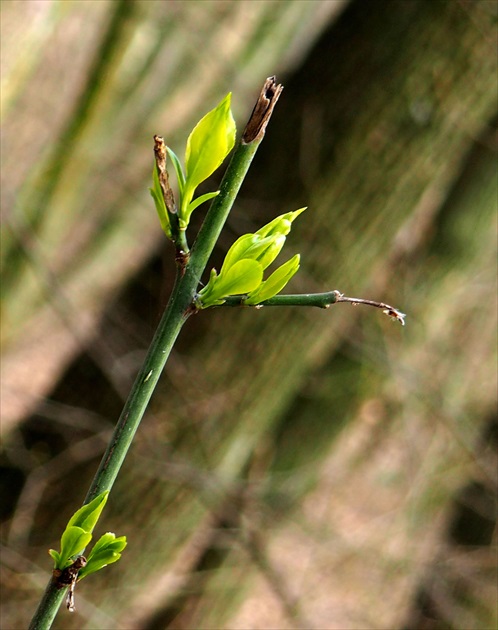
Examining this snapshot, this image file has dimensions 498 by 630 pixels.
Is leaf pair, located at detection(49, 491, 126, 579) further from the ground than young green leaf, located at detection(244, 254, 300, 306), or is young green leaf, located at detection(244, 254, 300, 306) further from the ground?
young green leaf, located at detection(244, 254, 300, 306)

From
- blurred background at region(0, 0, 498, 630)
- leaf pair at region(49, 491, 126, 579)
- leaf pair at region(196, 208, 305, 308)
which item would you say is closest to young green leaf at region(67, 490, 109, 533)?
leaf pair at region(49, 491, 126, 579)

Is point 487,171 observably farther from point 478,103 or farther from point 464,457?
point 464,457

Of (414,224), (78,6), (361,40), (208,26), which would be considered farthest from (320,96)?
(78,6)

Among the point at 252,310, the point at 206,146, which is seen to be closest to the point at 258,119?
the point at 206,146

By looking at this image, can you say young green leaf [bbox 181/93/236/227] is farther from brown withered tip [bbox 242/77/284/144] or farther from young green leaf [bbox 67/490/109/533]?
young green leaf [bbox 67/490/109/533]

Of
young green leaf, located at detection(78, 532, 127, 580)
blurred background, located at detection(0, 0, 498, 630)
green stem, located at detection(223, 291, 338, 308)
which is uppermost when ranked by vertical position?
blurred background, located at detection(0, 0, 498, 630)

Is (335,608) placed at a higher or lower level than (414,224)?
lower

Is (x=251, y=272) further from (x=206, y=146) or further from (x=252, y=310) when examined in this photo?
(x=252, y=310)
